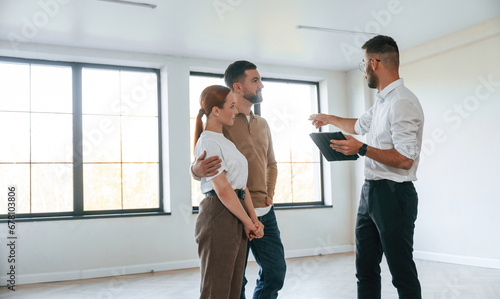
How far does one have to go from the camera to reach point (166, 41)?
5297 mm

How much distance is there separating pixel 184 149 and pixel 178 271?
147cm

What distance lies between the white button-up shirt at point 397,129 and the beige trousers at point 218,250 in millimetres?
777

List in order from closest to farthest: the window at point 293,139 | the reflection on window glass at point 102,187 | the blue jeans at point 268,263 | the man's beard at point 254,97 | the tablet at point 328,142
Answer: the tablet at point 328,142
the blue jeans at point 268,263
the man's beard at point 254,97
the reflection on window glass at point 102,187
the window at point 293,139

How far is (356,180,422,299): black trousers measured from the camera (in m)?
2.10

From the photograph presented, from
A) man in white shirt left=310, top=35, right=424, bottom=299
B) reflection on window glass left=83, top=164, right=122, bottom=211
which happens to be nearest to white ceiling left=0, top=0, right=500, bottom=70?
reflection on window glass left=83, top=164, right=122, bottom=211

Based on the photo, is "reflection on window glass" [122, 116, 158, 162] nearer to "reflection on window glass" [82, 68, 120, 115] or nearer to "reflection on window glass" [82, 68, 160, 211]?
"reflection on window glass" [82, 68, 160, 211]

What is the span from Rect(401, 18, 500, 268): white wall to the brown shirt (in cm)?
359

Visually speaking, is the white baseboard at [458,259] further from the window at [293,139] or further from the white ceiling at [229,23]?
the white ceiling at [229,23]

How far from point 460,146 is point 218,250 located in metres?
4.45

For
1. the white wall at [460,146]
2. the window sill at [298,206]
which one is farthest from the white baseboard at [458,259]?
the window sill at [298,206]

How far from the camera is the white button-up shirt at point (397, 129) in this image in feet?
6.91

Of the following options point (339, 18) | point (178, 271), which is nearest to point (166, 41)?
point (339, 18)

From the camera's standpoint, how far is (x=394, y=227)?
6.95 feet

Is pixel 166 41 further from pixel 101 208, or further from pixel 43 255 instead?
pixel 43 255
